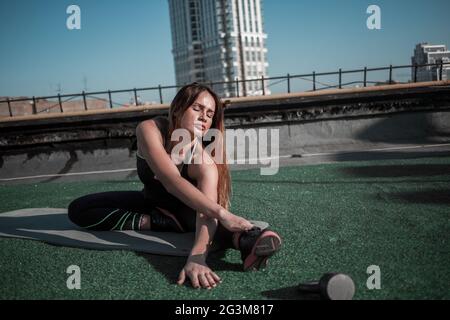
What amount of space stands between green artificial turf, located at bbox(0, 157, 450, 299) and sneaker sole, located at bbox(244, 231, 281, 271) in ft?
0.29

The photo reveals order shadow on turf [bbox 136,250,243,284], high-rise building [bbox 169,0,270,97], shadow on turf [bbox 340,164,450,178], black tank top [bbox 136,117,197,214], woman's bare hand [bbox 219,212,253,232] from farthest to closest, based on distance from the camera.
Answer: high-rise building [bbox 169,0,270,97] → shadow on turf [bbox 340,164,450,178] → black tank top [bbox 136,117,197,214] → shadow on turf [bbox 136,250,243,284] → woman's bare hand [bbox 219,212,253,232]

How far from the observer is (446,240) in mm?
2629

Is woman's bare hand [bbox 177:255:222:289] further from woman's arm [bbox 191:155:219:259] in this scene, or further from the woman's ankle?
the woman's ankle

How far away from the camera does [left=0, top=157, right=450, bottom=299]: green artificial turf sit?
2.02 meters

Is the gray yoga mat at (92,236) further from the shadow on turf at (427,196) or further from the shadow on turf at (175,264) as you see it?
the shadow on turf at (427,196)

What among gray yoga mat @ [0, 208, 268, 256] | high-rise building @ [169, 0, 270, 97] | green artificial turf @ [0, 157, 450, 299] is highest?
high-rise building @ [169, 0, 270, 97]

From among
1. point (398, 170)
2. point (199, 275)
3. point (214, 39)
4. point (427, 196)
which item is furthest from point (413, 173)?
point (214, 39)

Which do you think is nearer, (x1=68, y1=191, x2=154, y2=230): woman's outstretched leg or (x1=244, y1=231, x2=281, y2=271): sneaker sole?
(x1=244, y1=231, x2=281, y2=271): sneaker sole

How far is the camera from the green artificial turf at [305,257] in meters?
2.02

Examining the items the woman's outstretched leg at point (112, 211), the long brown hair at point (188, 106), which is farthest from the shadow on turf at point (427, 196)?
the woman's outstretched leg at point (112, 211)

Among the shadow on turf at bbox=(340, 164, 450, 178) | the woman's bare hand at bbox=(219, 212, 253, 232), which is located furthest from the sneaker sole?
the shadow on turf at bbox=(340, 164, 450, 178)

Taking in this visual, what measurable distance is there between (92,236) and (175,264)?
3.18 ft

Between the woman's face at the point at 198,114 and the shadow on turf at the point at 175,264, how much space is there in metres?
0.91

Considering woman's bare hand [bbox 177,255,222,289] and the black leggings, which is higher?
the black leggings
